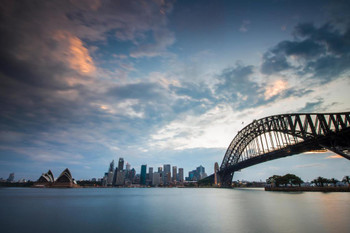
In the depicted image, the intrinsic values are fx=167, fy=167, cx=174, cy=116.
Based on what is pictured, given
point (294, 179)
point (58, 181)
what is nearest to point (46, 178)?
point (58, 181)

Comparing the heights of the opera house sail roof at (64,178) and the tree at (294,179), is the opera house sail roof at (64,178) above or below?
above

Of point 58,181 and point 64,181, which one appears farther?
point 64,181

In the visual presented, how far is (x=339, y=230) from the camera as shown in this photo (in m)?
10.7

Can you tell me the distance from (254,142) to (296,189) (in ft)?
92.5

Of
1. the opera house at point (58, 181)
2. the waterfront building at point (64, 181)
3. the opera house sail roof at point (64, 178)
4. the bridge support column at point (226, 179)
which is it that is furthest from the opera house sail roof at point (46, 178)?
the bridge support column at point (226, 179)

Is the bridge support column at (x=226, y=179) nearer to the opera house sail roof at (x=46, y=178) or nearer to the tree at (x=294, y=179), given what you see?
the tree at (x=294, y=179)

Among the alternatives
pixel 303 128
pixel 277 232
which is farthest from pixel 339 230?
pixel 303 128

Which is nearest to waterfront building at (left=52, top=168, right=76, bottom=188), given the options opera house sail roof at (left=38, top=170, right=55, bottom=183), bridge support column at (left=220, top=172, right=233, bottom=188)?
opera house sail roof at (left=38, top=170, right=55, bottom=183)

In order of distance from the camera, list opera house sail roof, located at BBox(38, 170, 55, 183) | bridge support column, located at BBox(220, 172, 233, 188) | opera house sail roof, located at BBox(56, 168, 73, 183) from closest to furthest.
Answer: bridge support column, located at BBox(220, 172, 233, 188), opera house sail roof, located at BBox(56, 168, 73, 183), opera house sail roof, located at BBox(38, 170, 55, 183)

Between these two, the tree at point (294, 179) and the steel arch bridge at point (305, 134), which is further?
the tree at point (294, 179)

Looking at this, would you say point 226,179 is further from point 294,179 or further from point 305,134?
point 305,134

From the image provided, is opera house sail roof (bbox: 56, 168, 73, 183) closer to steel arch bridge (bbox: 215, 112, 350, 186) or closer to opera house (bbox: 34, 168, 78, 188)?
opera house (bbox: 34, 168, 78, 188)

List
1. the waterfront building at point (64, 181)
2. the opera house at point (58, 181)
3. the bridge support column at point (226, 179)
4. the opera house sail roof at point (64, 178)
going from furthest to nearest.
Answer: the opera house sail roof at point (64, 178)
the opera house at point (58, 181)
the waterfront building at point (64, 181)
the bridge support column at point (226, 179)

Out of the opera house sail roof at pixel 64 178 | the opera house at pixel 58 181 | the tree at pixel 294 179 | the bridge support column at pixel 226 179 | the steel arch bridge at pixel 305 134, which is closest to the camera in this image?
the steel arch bridge at pixel 305 134
